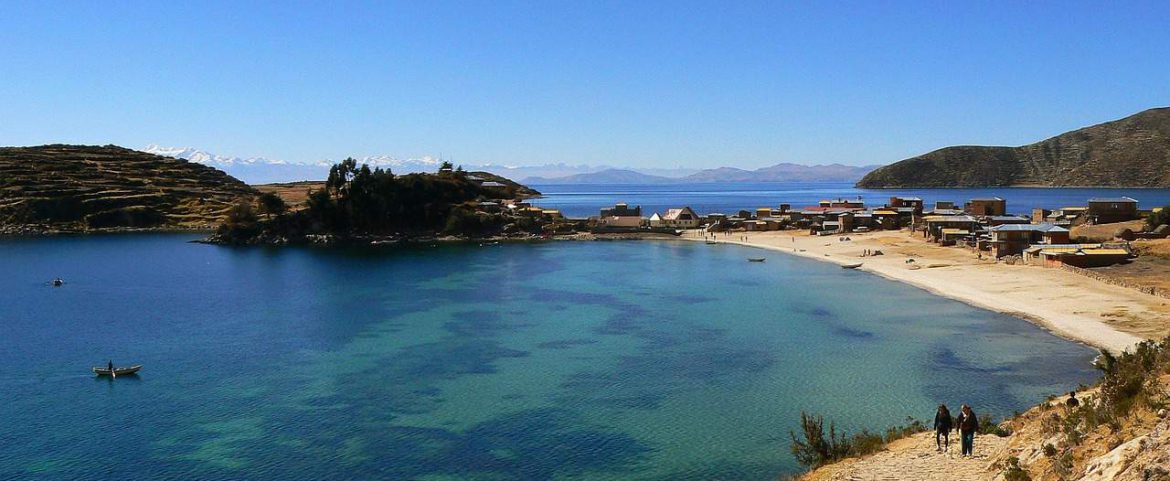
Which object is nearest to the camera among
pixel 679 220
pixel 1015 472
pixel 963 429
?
pixel 1015 472

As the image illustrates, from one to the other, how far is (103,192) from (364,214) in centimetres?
6445

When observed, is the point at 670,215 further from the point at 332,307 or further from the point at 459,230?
Answer: the point at 332,307

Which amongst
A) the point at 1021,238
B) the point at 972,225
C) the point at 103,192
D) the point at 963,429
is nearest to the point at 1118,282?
the point at 1021,238

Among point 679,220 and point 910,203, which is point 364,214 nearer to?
point 679,220

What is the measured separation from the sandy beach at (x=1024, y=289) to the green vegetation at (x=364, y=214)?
5180 centimetres

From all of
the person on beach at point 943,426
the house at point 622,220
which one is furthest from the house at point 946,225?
the person on beach at point 943,426

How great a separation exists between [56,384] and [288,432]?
1667cm

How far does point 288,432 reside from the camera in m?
30.8

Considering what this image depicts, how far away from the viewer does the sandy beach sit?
1743 inches

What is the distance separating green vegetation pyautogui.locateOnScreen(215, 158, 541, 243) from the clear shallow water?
4857cm

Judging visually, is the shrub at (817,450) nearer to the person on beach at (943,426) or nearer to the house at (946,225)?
the person on beach at (943,426)

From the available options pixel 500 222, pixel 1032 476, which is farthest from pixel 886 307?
pixel 500 222

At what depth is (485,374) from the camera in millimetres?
39562

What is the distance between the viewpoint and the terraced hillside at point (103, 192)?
14025 cm
